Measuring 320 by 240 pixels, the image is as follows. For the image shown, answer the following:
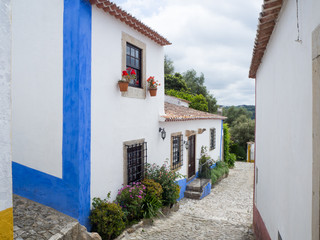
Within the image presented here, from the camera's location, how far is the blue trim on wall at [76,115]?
5516 mm

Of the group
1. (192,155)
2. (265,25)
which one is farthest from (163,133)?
(265,25)

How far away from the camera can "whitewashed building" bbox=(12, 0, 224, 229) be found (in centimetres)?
559

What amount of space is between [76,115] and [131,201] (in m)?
2.83

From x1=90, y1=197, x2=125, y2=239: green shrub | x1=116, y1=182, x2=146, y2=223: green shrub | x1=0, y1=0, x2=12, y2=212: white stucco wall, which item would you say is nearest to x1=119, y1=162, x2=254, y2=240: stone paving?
x1=90, y1=197, x2=125, y2=239: green shrub

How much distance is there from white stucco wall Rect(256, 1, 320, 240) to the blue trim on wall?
4.09 metres

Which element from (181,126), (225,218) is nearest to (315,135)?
(225,218)

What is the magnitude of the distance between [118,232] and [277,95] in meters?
4.65

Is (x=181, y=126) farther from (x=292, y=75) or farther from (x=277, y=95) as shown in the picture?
(x=292, y=75)

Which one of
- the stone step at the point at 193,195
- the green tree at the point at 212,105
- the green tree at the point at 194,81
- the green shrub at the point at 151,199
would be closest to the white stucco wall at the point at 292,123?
the green shrub at the point at 151,199

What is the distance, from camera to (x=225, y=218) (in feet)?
28.5

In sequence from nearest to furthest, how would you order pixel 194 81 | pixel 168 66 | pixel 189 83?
pixel 168 66 → pixel 189 83 → pixel 194 81

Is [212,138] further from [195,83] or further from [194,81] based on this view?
[194,81]

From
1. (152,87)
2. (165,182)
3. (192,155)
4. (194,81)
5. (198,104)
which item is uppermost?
(194,81)

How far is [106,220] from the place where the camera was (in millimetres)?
5582
